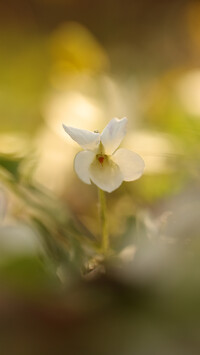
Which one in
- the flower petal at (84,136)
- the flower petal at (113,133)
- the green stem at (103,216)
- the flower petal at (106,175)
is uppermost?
the flower petal at (113,133)

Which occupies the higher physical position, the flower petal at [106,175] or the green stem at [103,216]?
the flower petal at [106,175]

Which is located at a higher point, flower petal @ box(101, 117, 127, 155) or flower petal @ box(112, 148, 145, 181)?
flower petal @ box(101, 117, 127, 155)

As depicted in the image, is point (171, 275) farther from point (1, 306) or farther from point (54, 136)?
point (54, 136)

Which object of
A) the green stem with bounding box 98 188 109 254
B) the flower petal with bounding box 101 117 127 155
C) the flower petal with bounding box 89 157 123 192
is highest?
the flower petal with bounding box 101 117 127 155

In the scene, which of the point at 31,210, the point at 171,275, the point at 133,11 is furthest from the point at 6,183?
the point at 133,11

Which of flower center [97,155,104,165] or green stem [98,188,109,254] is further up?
flower center [97,155,104,165]
